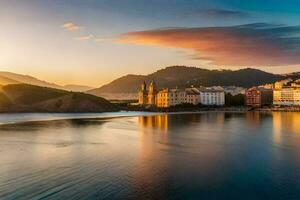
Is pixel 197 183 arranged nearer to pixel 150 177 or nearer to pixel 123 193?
pixel 150 177

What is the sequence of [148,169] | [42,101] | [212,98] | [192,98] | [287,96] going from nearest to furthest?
[148,169] → [42,101] → [192,98] → [212,98] → [287,96]

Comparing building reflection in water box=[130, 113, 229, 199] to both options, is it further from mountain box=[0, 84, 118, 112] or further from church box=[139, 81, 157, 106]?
church box=[139, 81, 157, 106]

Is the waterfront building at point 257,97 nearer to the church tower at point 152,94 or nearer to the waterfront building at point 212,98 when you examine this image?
the waterfront building at point 212,98

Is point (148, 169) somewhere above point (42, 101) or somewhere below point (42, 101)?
below

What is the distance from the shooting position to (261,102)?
122 m

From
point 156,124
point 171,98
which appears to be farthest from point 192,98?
point 156,124

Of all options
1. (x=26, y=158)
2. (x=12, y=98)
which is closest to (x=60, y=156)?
(x=26, y=158)

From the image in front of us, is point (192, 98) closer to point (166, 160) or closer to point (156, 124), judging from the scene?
point (156, 124)

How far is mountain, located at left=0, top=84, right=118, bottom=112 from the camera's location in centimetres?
9800

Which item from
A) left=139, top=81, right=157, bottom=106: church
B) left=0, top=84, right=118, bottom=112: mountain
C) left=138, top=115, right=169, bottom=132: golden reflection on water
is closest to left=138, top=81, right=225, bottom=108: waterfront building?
left=139, top=81, right=157, bottom=106: church

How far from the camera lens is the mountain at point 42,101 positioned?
98000 millimetres

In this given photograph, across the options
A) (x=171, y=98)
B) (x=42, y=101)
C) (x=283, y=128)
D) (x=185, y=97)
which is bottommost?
(x=283, y=128)

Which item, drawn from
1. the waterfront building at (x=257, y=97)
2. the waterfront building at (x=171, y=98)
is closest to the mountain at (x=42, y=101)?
the waterfront building at (x=171, y=98)

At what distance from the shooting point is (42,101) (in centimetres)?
11012
